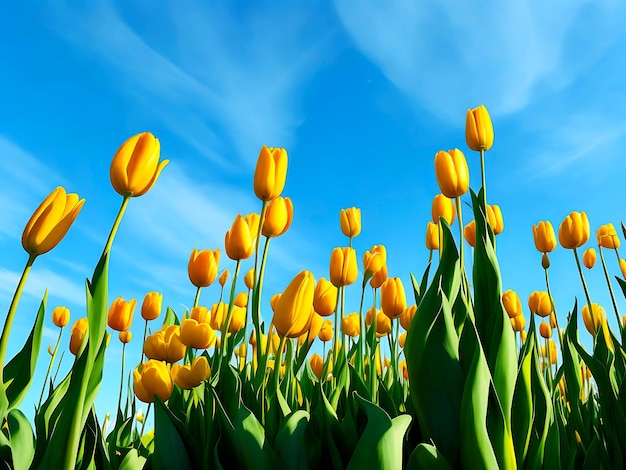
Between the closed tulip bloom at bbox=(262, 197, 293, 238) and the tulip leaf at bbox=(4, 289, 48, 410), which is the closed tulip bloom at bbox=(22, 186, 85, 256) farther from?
the closed tulip bloom at bbox=(262, 197, 293, 238)

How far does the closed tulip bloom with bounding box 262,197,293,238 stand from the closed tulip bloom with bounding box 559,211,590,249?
2077mm

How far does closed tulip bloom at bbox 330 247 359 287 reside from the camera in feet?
7.91

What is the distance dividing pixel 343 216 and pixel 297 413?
5.99 feet

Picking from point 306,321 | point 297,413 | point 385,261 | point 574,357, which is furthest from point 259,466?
point 385,261

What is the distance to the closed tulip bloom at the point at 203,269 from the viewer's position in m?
2.39

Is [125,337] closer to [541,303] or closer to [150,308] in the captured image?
[150,308]

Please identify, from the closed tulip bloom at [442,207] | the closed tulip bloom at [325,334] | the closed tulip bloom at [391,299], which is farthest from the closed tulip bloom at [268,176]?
the closed tulip bloom at [325,334]

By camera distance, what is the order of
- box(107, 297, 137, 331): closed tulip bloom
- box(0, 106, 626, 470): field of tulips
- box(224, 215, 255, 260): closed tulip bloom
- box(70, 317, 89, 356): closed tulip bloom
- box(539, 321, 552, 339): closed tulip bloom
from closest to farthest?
1. box(0, 106, 626, 470): field of tulips
2. box(224, 215, 255, 260): closed tulip bloom
3. box(107, 297, 137, 331): closed tulip bloom
4. box(70, 317, 89, 356): closed tulip bloom
5. box(539, 321, 552, 339): closed tulip bloom

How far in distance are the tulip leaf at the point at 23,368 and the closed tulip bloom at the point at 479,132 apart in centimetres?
158

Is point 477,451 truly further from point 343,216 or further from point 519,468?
point 343,216

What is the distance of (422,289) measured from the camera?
1.64m

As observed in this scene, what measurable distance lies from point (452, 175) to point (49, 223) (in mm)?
1307

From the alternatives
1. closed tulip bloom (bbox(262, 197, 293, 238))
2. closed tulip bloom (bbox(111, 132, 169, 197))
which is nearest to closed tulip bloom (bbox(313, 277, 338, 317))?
closed tulip bloom (bbox(262, 197, 293, 238))

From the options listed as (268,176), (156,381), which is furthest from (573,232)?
(156,381)
